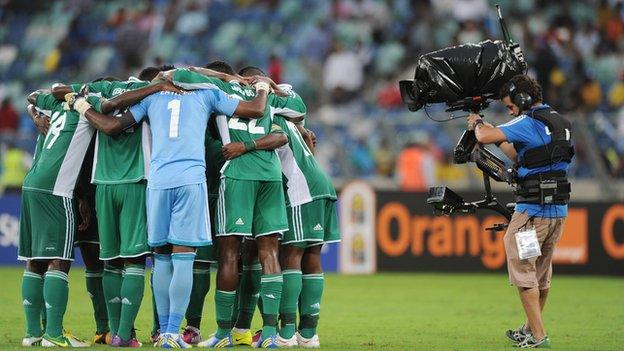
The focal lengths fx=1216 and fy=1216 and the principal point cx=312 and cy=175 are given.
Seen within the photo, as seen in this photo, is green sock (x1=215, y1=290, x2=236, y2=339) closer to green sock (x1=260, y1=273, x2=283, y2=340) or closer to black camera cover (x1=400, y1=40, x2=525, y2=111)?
green sock (x1=260, y1=273, x2=283, y2=340)

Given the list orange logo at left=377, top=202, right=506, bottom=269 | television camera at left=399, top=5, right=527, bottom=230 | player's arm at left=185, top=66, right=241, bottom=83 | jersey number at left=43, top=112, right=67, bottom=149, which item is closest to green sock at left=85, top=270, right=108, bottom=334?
jersey number at left=43, top=112, right=67, bottom=149

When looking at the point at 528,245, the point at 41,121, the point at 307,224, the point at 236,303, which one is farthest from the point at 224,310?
the point at 528,245

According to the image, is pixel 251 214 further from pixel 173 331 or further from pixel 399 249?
pixel 399 249

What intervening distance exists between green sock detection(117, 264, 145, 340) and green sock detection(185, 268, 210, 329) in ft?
2.42

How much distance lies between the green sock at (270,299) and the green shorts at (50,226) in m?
1.72

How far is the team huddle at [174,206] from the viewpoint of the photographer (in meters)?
10.3

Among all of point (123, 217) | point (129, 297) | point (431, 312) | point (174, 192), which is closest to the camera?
point (174, 192)

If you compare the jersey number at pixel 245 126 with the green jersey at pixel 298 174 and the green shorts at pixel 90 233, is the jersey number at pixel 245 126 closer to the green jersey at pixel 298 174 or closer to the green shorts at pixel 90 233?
the green jersey at pixel 298 174

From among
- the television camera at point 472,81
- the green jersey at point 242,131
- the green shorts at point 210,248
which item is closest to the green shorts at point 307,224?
the green jersey at point 242,131

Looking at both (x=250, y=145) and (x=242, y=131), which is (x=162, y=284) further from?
(x=242, y=131)

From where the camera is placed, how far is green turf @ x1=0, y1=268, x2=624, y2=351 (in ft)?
37.5

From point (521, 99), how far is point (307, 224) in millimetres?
2216

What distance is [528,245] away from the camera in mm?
10656

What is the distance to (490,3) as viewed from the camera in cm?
2495
